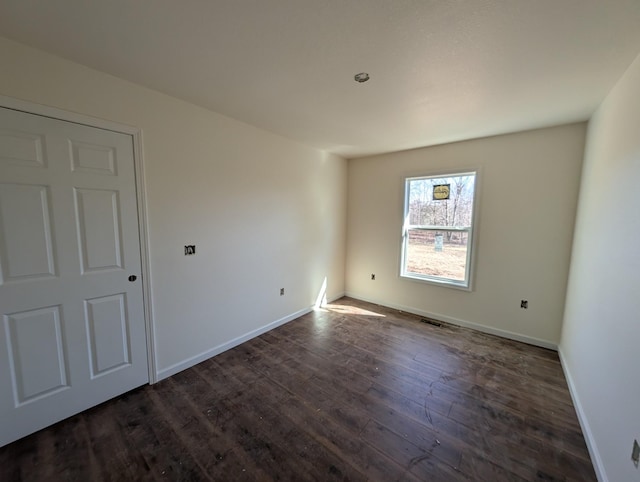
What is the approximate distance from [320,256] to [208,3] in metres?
3.19

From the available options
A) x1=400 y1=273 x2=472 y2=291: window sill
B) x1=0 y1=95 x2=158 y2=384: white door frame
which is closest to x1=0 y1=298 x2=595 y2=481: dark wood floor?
x1=0 y1=95 x2=158 y2=384: white door frame

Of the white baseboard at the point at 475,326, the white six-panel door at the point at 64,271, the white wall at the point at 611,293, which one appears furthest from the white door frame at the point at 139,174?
the white baseboard at the point at 475,326

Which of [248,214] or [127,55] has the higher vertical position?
[127,55]

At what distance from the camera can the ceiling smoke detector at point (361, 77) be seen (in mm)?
1778

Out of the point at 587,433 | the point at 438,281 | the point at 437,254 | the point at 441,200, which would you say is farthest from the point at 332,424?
the point at 441,200

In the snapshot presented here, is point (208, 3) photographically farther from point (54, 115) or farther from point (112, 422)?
point (112, 422)

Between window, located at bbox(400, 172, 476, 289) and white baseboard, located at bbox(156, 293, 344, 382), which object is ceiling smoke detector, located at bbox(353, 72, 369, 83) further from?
white baseboard, located at bbox(156, 293, 344, 382)

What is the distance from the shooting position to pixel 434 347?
9.48ft

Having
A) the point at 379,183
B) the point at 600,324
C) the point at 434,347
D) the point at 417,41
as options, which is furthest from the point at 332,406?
the point at 379,183

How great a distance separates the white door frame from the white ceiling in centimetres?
24

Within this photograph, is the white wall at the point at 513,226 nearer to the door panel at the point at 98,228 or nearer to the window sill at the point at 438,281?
the window sill at the point at 438,281

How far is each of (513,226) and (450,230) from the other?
0.69m

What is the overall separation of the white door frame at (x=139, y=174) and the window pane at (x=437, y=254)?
11.0ft

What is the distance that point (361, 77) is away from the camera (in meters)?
1.82
